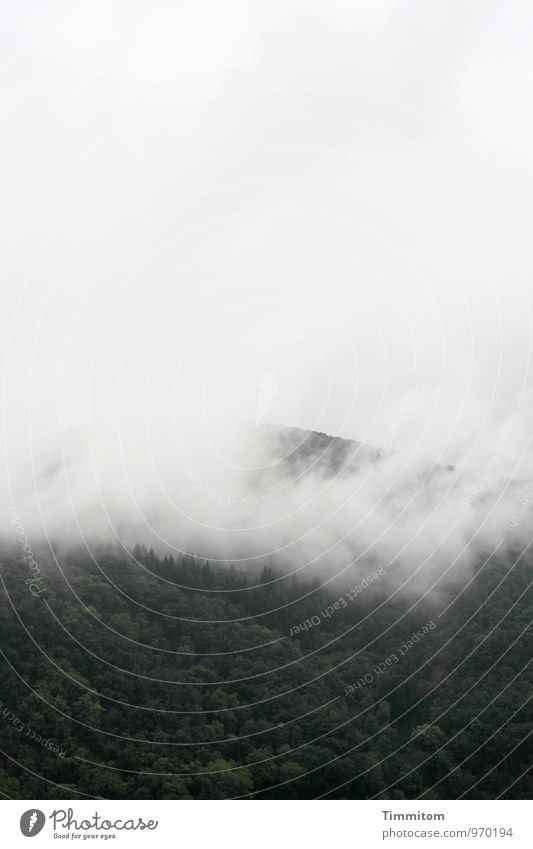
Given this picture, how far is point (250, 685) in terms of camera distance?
269ft

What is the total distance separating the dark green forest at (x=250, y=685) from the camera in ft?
227

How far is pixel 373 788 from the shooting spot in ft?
228
